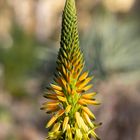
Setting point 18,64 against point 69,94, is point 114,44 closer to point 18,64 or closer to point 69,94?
point 18,64

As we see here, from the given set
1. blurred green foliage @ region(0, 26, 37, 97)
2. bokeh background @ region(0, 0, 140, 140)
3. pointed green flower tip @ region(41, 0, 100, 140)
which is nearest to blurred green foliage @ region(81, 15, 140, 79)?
bokeh background @ region(0, 0, 140, 140)

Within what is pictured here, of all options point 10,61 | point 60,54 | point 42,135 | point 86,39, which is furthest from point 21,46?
point 60,54

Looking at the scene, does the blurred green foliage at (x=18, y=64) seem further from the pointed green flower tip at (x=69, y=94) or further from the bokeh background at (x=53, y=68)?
the pointed green flower tip at (x=69, y=94)

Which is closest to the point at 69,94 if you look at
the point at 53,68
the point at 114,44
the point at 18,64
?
the point at 53,68

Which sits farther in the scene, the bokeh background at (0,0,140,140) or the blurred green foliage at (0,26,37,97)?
the blurred green foliage at (0,26,37,97)

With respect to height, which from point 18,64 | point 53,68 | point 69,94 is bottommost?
point 69,94

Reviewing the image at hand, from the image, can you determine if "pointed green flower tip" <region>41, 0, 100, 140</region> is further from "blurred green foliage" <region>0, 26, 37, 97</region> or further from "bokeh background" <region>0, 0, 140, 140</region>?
"blurred green foliage" <region>0, 26, 37, 97</region>
